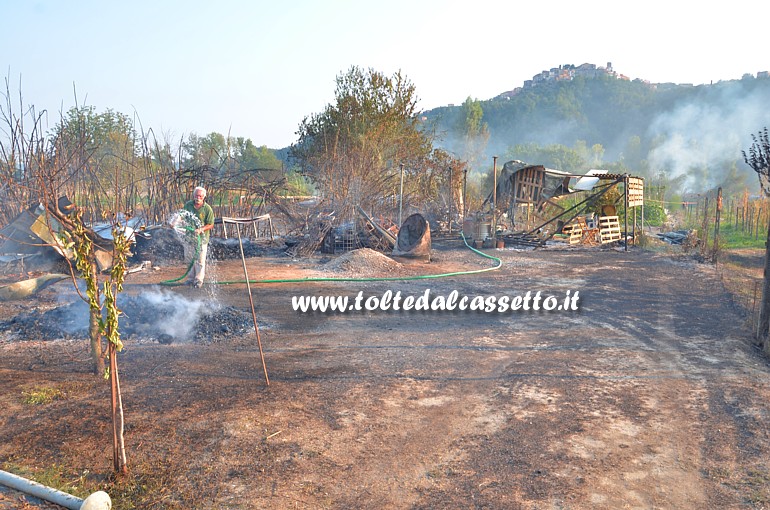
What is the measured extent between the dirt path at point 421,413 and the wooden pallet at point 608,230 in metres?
9.90

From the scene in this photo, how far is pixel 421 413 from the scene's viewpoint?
14.0ft

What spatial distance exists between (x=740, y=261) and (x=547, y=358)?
10.6 m

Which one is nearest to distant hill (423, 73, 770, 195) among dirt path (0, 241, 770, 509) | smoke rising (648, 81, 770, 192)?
→ smoke rising (648, 81, 770, 192)

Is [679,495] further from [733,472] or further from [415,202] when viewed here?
[415,202]

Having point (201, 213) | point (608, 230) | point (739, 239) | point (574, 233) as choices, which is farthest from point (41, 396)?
point (739, 239)

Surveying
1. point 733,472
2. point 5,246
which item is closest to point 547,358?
point 733,472

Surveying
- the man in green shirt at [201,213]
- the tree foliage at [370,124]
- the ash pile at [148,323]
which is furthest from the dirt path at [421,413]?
the tree foliage at [370,124]

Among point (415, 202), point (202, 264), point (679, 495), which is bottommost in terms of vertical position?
point (679, 495)

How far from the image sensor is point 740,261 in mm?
13406

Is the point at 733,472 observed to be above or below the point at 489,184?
below

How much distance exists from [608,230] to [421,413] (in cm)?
1486

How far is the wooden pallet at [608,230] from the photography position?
17.2m

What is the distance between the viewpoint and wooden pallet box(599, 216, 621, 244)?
676 inches

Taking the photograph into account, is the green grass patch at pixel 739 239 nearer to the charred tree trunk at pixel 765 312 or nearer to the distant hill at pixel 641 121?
the charred tree trunk at pixel 765 312
